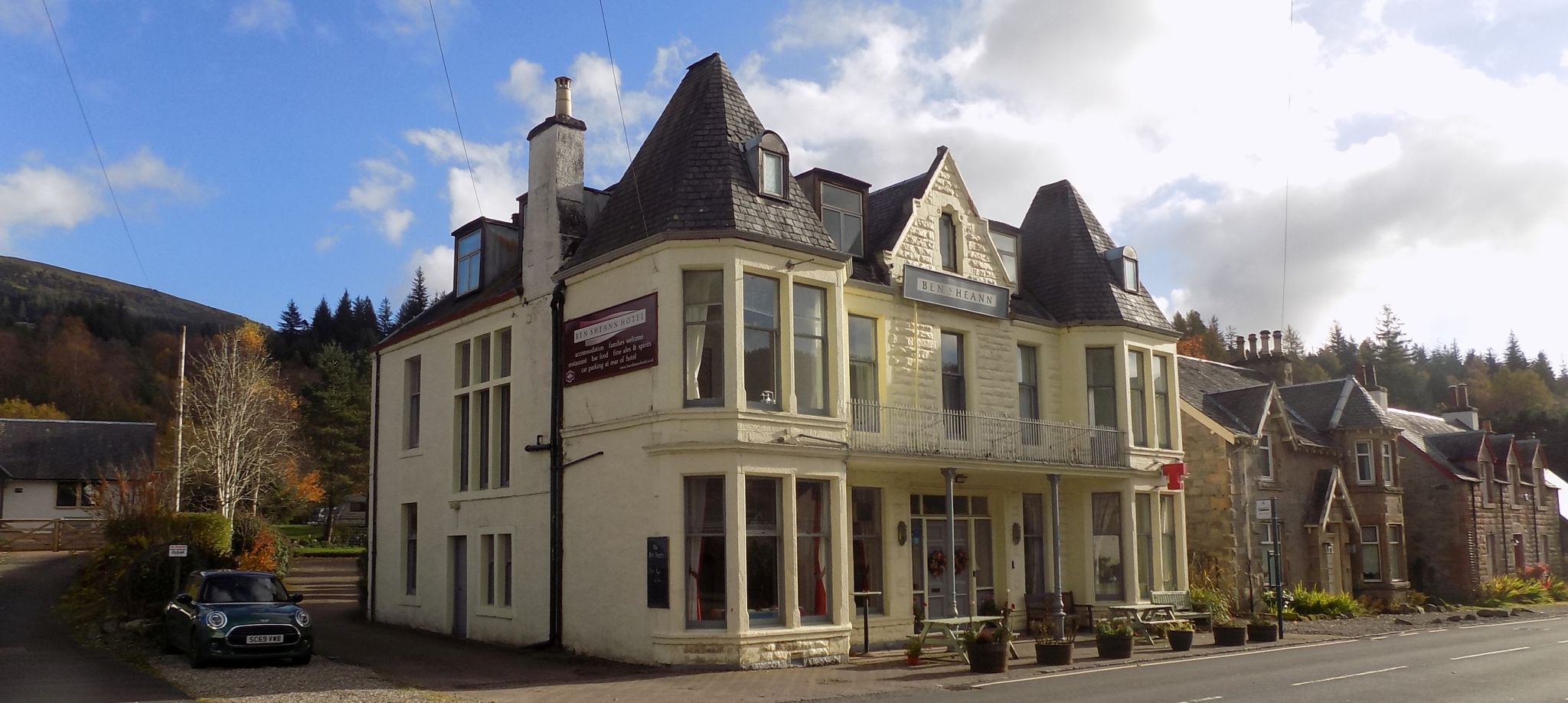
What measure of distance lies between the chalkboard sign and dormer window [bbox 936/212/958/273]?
29.4 ft

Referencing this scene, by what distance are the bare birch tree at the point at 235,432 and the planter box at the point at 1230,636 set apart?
32867 millimetres

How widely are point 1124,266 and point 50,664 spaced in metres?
21.6

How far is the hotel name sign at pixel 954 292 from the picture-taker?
2145 cm

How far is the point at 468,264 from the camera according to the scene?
25.1 meters

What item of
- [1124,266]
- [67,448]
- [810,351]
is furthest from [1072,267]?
[67,448]

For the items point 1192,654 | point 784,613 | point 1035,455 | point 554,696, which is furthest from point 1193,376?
point 554,696

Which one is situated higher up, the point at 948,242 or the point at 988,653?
the point at 948,242

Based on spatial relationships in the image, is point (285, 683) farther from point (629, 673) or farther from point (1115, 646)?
point (1115, 646)

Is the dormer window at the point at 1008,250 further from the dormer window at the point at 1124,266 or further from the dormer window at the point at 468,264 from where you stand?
the dormer window at the point at 468,264

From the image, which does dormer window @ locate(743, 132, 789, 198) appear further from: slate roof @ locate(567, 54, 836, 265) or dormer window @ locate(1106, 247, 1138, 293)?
dormer window @ locate(1106, 247, 1138, 293)

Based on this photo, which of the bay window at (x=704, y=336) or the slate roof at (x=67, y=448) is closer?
the bay window at (x=704, y=336)

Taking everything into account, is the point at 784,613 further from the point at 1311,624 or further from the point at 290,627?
the point at 1311,624

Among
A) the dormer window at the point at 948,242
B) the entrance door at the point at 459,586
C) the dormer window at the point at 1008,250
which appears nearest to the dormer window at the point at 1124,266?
the dormer window at the point at 1008,250

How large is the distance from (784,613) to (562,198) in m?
8.86
